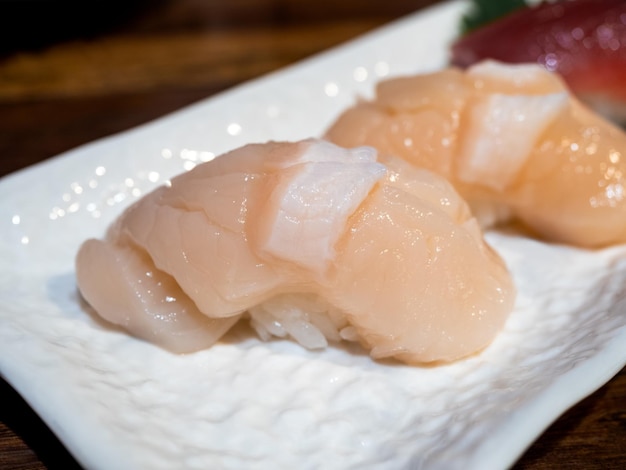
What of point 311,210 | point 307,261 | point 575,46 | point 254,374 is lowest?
point 254,374

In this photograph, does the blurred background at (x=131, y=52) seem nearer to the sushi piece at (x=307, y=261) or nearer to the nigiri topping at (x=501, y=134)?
the sushi piece at (x=307, y=261)

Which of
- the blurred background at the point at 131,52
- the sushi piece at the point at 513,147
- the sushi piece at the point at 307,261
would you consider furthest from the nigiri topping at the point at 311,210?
the blurred background at the point at 131,52

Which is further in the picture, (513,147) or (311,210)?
(513,147)

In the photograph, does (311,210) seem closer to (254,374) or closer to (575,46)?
(254,374)

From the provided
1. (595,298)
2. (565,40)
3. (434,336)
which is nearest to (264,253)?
(434,336)

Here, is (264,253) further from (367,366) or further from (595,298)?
(595,298)

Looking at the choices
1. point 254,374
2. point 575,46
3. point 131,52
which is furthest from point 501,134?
point 131,52

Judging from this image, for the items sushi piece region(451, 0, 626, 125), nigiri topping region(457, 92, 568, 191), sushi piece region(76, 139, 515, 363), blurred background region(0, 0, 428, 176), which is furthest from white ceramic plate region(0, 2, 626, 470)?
sushi piece region(451, 0, 626, 125)
